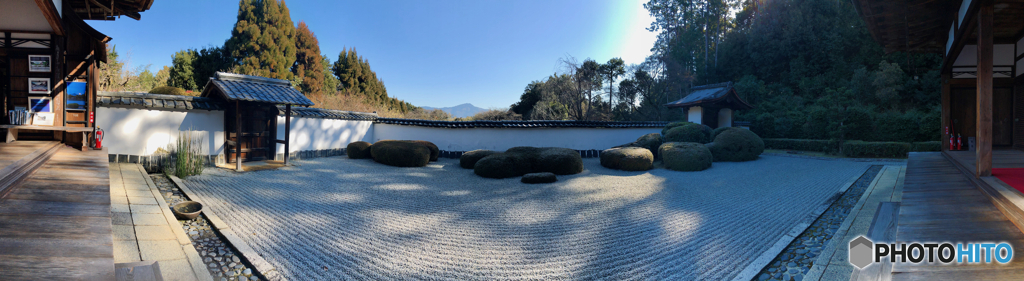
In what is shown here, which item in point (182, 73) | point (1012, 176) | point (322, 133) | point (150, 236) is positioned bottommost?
point (150, 236)

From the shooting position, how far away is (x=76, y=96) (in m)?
5.82

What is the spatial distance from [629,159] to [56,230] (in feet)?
27.2

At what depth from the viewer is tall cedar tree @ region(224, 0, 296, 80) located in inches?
675

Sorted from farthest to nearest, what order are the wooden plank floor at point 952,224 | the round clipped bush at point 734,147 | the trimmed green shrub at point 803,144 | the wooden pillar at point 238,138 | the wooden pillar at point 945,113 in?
1. the trimmed green shrub at point 803,144
2. the round clipped bush at point 734,147
3. the wooden pillar at point 238,138
4. the wooden pillar at point 945,113
5. the wooden plank floor at point 952,224

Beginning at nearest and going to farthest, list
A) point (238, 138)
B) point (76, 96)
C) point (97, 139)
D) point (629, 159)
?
point (76, 96)
point (97, 139)
point (238, 138)
point (629, 159)

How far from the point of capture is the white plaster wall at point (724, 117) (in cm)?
1506

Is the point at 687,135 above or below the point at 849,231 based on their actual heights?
above

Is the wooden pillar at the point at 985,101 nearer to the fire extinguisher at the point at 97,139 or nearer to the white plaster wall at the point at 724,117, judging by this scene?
the fire extinguisher at the point at 97,139

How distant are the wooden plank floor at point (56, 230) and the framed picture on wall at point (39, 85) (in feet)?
13.1

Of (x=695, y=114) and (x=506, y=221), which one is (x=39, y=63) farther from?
(x=695, y=114)

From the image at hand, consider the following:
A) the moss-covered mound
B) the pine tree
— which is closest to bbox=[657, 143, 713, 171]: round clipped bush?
the moss-covered mound

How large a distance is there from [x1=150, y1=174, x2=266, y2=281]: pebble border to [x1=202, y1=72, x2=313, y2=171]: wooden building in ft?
13.5

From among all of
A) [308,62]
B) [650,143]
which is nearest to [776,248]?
[650,143]

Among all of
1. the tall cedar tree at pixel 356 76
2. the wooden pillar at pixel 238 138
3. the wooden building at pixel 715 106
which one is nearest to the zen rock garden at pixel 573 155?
the wooden pillar at pixel 238 138
